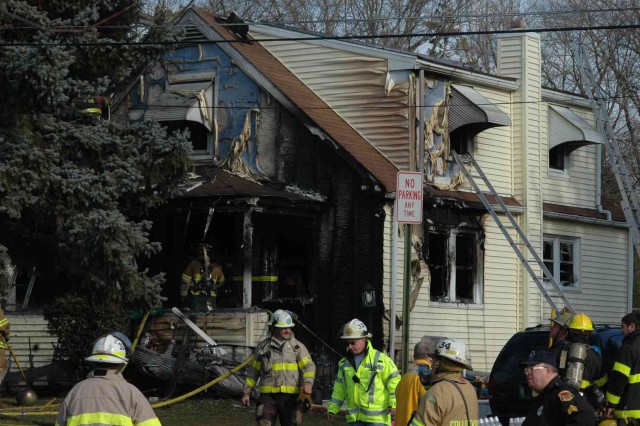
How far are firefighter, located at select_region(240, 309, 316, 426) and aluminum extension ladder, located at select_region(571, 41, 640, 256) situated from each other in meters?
10.7

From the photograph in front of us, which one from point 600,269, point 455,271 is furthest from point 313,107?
point 600,269

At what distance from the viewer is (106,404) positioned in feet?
Result: 23.5

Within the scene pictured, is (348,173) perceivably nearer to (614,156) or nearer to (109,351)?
(614,156)

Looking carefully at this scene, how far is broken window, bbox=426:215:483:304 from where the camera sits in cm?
2292

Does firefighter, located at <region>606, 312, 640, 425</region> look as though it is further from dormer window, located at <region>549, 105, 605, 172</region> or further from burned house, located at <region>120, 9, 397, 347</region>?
dormer window, located at <region>549, 105, 605, 172</region>

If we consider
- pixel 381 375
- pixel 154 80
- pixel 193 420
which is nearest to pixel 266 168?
pixel 154 80

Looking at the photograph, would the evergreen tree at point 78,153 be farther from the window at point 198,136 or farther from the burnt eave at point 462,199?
the burnt eave at point 462,199

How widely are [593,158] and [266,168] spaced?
8.43 meters

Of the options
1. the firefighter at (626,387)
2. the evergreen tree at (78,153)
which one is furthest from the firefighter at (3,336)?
the firefighter at (626,387)

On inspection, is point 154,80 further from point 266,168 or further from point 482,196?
point 482,196

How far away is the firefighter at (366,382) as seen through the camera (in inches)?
427

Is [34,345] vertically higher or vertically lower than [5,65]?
lower

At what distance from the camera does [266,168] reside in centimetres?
2239

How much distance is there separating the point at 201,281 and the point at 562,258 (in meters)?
8.68
